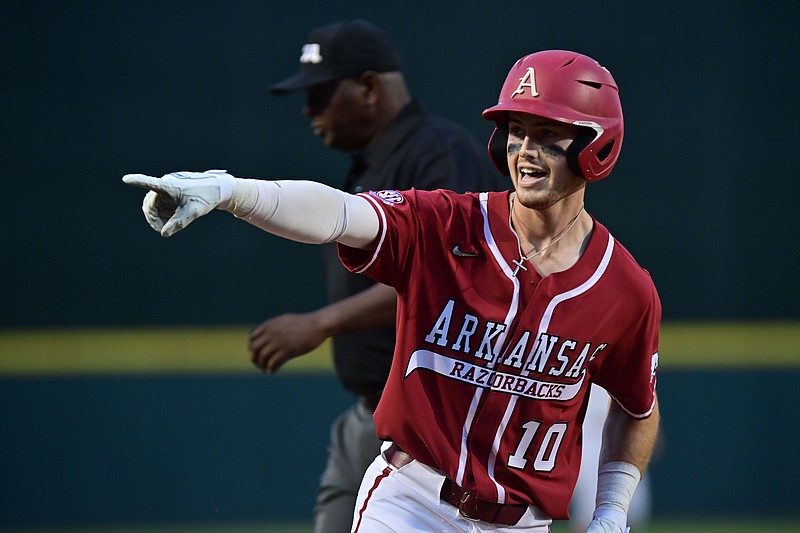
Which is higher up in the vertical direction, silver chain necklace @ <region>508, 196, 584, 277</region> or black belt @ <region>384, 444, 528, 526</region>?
silver chain necklace @ <region>508, 196, 584, 277</region>

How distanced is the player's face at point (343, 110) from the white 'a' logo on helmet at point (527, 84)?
65.3 inches

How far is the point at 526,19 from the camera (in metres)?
7.36

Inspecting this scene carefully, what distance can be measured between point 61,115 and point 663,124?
3489 millimetres

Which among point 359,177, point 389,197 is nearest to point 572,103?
point 389,197

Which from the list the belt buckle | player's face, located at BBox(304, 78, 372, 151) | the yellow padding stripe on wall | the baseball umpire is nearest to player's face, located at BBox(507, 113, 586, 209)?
the belt buckle

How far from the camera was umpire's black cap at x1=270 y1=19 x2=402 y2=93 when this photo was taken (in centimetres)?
459

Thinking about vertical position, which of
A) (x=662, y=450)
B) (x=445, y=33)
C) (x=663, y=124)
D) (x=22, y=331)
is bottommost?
(x=662, y=450)

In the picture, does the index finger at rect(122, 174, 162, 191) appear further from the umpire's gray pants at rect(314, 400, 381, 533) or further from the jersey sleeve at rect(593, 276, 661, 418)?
the umpire's gray pants at rect(314, 400, 381, 533)

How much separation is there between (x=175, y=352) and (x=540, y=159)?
439 cm

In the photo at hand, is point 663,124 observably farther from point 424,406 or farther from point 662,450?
point 424,406

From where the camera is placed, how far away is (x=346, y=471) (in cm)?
425

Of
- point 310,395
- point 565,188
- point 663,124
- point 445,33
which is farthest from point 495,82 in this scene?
point 565,188

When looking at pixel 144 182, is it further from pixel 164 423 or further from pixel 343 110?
pixel 164 423

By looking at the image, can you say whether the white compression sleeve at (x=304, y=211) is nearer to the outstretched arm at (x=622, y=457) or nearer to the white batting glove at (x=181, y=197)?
the white batting glove at (x=181, y=197)
